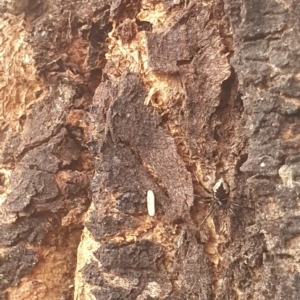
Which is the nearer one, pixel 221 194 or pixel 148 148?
pixel 221 194

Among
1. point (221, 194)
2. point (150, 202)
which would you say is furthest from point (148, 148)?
point (221, 194)

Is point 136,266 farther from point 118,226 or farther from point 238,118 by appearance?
point 238,118

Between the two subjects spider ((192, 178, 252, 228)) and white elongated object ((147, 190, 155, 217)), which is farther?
white elongated object ((147, 190, 155, 217))

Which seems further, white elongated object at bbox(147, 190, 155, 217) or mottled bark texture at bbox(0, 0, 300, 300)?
white elongated object at bbox(147, 190, 155, 217)

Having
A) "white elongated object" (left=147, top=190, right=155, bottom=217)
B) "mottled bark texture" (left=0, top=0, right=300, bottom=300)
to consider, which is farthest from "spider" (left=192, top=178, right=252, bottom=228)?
"white elongated object" (left=147, top=190, right=155, bottom=217)

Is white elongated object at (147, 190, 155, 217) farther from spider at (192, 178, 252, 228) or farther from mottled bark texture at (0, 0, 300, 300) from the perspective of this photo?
spider at (192, 178, 252, 228)

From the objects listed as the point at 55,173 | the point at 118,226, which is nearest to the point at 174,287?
the point at 118,226

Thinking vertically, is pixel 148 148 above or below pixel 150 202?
above

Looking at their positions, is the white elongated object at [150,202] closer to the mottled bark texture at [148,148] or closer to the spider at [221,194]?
the mottled bark texture at [148,148]

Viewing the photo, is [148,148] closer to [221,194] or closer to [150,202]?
[150,202]
